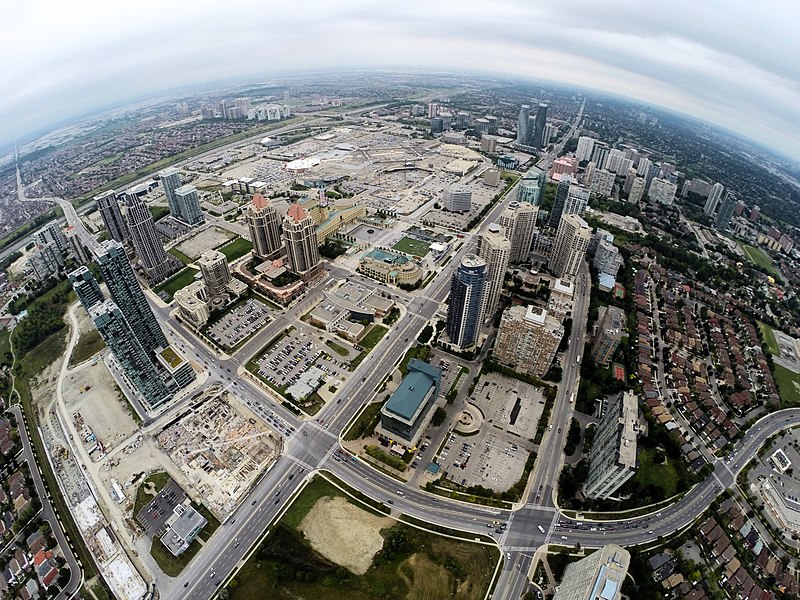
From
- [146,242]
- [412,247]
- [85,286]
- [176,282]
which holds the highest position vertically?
[85,286]

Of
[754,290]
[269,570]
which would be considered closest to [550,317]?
[269,570]

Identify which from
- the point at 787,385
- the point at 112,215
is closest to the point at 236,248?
the point at 112,215

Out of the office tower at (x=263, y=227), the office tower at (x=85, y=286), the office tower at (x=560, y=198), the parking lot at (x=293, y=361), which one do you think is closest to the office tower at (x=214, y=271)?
the office tower at (x=263, y=227)

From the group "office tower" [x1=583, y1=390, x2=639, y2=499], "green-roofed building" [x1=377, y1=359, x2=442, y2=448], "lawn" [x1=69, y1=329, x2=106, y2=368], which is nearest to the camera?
"office tower" [x1=583, y1=390, x2=639, y2=499]

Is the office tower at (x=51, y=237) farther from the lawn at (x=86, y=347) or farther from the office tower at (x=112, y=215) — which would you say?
the lawn at (x=86, y=347)

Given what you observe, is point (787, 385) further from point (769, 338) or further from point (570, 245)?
point (570, 245)

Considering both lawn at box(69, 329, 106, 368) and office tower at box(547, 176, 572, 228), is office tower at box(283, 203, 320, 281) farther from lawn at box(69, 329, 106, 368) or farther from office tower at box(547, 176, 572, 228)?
office tower at box(547, 176, 572, 228)

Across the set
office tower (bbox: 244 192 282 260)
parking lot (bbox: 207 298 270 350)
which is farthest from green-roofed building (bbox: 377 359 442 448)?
office tower (bbox: 244 192 282 260)
